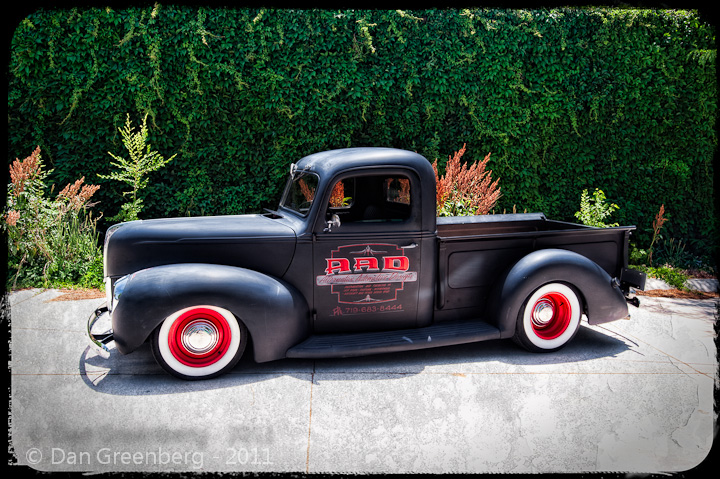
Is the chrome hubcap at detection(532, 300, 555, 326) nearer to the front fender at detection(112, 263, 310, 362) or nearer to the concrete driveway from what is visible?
the concrete driveway

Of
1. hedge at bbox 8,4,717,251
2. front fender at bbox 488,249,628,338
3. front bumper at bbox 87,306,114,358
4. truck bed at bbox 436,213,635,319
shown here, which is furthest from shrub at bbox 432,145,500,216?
front bumper at bbox 87,306,114,358

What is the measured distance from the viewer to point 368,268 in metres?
3.49

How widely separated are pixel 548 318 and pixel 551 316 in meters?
0.04

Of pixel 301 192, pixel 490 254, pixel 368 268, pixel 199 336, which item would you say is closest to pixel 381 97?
pixel 301 192

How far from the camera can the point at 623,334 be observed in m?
4.10

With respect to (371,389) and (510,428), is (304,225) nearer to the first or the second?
(371,389)

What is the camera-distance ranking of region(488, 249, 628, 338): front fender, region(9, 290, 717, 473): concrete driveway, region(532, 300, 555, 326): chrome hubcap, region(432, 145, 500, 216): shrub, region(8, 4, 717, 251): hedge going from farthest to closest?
region(8, 4, 717, 251): hedge
region(432, 145, 500, 216): shrub
region(532, 300, 555, 326): chrome hubcap
region(488, 249, 628, 338): front fender
region(9, 290, 717, 473): concrete driveway

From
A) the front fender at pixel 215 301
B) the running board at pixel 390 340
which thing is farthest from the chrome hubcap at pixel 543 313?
the front fender at pixel 215 301

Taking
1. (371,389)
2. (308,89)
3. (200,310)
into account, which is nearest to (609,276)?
(371,389)

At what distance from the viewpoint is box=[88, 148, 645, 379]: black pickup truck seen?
3104 mm

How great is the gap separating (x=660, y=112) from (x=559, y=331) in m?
5.10

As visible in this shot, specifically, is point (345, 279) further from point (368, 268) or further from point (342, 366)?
point (342, 366)

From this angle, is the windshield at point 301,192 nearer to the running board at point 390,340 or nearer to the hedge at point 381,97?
the running board at point 390,340

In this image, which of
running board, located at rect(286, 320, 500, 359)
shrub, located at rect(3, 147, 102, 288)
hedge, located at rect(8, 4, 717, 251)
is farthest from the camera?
Result: hedge, located at rect(8, 4, 717, 251)
